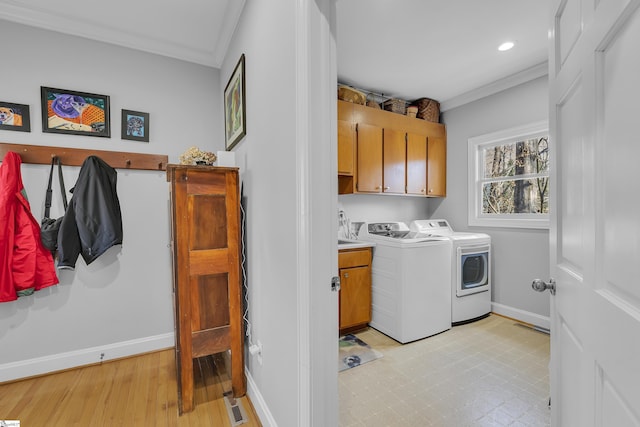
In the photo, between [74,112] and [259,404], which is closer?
[259,404]

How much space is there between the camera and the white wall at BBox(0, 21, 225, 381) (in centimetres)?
198

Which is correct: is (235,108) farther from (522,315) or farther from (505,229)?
(522,315)

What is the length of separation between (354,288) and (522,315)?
190 centimetres

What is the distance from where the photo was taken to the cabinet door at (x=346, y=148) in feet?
9.08


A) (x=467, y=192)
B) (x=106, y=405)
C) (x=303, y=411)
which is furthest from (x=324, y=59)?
(x=467, y=192)

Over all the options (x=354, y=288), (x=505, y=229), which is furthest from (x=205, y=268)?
(x=505, y=229)

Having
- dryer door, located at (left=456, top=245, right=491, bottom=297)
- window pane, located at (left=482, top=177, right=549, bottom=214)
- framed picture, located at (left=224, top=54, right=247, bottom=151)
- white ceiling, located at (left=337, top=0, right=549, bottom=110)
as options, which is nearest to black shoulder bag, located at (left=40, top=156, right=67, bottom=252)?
framed picture, located at (left=224, top=54, right=247, bottom=151)

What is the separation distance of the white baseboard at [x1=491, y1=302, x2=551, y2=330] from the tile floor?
0.15 meters

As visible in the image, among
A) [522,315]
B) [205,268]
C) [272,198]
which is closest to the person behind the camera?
[272,198]

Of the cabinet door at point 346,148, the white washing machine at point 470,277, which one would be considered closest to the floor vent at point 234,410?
the cabinet door at point 346,148

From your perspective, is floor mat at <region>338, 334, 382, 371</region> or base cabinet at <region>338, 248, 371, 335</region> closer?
floor mat at <region>338, 334, 382, 371</region>

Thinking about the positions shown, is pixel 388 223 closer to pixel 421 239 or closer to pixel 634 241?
pixel 421 239

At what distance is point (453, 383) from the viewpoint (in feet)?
6.31

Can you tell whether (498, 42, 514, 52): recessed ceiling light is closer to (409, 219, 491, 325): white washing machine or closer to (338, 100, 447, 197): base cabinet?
(338, 100, 447, 197): base cabinet
